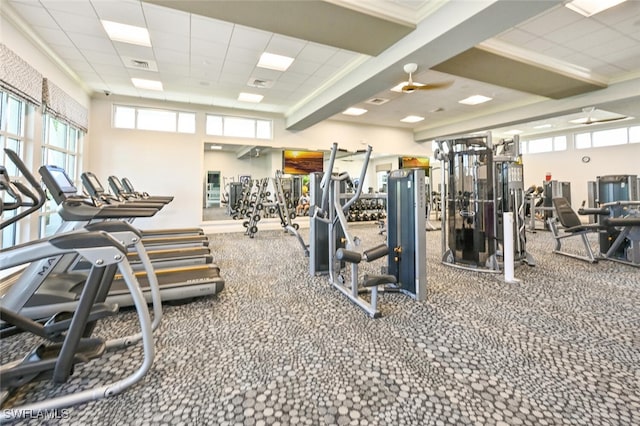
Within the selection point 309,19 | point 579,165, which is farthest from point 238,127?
point 579,165

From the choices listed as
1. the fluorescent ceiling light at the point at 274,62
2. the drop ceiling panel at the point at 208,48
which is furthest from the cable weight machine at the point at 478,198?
the drop ceiling panel at the point at 208,48

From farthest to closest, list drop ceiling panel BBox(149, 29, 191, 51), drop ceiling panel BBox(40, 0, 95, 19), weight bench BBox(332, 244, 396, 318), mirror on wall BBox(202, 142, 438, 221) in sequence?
mirror on wall BBox(202, 142, 438, 221)
drop ceiling panel BBox(149, 29, 191, 51)
drop ceiling panel BBox(40, 0, 95, 19)
weight bench BBox(332, 244, 396, 318)

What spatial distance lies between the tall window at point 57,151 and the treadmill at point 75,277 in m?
2.41

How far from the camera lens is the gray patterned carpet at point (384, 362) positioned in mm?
1436

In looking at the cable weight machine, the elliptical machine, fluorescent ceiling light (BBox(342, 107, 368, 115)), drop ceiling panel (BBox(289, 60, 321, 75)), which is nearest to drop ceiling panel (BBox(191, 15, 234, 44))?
drop ceiling panel (BBox(289, 60, 321, 75))

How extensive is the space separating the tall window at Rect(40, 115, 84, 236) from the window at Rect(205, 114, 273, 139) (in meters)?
2.82

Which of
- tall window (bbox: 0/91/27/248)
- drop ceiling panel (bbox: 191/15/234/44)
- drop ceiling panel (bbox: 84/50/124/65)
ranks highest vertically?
drop ceiling panel (bbox: 84/50/124/65)

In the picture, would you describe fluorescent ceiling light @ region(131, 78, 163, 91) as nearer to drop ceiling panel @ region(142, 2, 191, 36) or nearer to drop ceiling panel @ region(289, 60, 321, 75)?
drop ceiling panel @ region(142, 2, 191, 36)

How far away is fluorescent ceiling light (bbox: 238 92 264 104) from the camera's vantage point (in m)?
6.92

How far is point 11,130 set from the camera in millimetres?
4020

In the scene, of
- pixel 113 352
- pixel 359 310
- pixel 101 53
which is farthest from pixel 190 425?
pixel 101 53

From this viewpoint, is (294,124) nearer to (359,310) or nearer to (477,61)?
(477,61)

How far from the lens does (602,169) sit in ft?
33.6

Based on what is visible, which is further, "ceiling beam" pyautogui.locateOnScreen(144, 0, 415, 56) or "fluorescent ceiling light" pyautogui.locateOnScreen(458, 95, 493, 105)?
"fluorescent ceiling light" pyautogui.locateOnScreen(458, 95, 493, 105)
